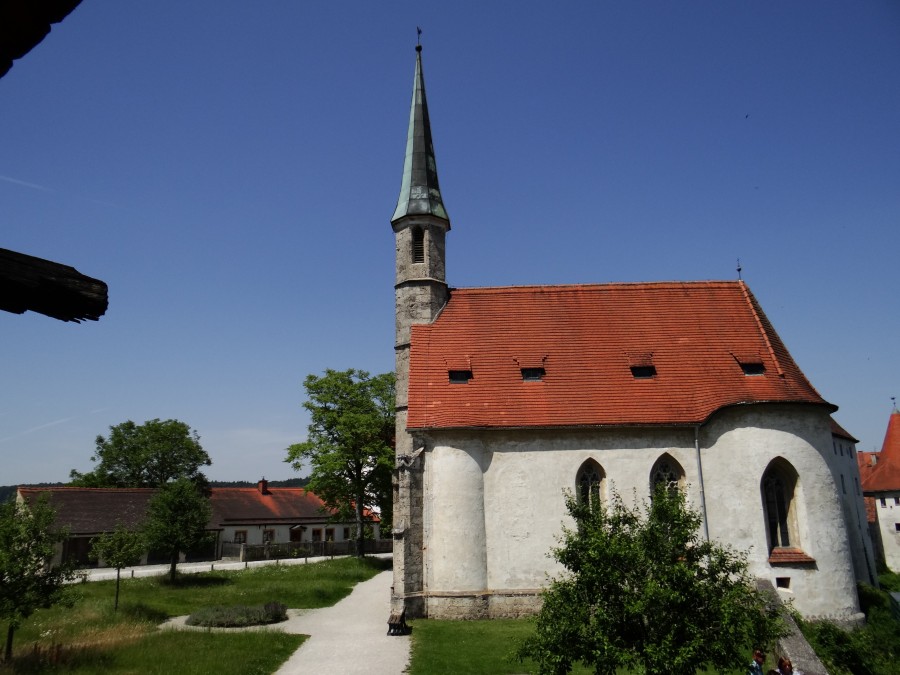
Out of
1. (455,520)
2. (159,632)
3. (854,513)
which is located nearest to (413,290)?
(455,520)

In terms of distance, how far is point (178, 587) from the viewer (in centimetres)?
2895

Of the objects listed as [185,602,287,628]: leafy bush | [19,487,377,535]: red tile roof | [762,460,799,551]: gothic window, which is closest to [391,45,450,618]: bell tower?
[185,602,287,628]: leafy bush

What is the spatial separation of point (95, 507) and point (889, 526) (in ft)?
169

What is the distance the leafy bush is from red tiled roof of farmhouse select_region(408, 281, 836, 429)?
7688 mm

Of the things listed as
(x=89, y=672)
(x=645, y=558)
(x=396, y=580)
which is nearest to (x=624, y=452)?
(x=396, y=580)

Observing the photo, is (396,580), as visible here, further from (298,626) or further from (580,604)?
(580,604)

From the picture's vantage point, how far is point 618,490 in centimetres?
2139

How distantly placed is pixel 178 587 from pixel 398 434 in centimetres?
1344

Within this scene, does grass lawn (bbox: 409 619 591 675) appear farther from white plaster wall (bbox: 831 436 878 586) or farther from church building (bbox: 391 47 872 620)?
white plaster wall (bbox: 831 436 878 586)

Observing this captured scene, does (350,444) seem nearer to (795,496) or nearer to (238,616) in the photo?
(238,616)

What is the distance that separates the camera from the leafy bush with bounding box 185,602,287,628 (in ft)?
66.6

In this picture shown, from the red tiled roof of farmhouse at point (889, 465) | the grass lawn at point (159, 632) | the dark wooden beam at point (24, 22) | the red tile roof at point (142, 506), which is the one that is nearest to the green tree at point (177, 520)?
the grass lawn at point (159, 632)

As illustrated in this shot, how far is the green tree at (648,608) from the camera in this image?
997cm

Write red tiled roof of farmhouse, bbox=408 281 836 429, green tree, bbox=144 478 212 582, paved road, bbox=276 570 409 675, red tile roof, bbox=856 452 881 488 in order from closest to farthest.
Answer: paved road, bbox=276 570 409 675, red tiled roof of farmhouse, bbox=408 281 836 429, green tree, bbox=144 478 212 582, red tile roof, bbox=856 452 881 488
